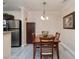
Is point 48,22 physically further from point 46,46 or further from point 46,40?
point 46,46

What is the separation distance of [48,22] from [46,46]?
20.9ft

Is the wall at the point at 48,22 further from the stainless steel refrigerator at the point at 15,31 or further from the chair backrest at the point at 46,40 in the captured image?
the chair backrest at the point at 46,40

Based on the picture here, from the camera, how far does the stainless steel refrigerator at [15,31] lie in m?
8.62

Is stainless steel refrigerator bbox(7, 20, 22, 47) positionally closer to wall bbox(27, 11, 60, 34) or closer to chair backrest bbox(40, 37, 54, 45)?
wall bbox(27, 11, 60, 34)

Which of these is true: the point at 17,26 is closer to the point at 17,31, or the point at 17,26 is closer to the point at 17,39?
the point at 17,31

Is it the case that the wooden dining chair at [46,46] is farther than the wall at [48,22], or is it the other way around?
the wall at [48,22]

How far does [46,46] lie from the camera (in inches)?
181

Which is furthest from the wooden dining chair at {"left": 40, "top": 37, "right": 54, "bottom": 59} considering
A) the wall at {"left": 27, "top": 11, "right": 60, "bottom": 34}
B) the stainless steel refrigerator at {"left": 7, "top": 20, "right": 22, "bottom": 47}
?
the wall at {"left": 27, "top": 11, "right": 60, "bottom": 34}

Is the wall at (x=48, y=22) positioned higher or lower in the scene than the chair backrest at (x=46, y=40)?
higher

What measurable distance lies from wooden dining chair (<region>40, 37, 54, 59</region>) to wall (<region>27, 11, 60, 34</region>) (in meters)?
6.06

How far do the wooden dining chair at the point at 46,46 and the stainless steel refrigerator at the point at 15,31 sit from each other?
4246mm

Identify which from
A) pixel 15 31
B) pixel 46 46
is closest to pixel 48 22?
pixel 15 31

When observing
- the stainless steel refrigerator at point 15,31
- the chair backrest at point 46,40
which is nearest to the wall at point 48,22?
the stainless steel refrigerator at point 15,31
